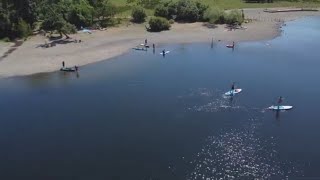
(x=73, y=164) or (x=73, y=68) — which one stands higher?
(x=73, y=68)

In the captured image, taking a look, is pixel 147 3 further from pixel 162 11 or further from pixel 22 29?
pixel 22 29

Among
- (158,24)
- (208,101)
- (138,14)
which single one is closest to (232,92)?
(208,101)

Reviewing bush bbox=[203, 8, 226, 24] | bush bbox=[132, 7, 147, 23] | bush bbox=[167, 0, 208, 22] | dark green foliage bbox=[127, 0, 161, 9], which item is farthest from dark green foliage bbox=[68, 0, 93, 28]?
bush bbox=[203, 8, 226, 24]

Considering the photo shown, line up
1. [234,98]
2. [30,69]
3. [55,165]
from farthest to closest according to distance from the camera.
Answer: [30,69] → [234,98] → [55,165]

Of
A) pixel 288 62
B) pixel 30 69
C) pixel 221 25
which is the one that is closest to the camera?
pixel 30 69

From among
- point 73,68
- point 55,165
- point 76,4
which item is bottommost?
point 55,165

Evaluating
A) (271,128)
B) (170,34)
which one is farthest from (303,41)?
(271,128)

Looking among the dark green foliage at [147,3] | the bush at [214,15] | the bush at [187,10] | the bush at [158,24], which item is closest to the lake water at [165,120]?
the bush at [158,24]

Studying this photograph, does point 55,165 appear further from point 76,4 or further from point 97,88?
point 76,4
